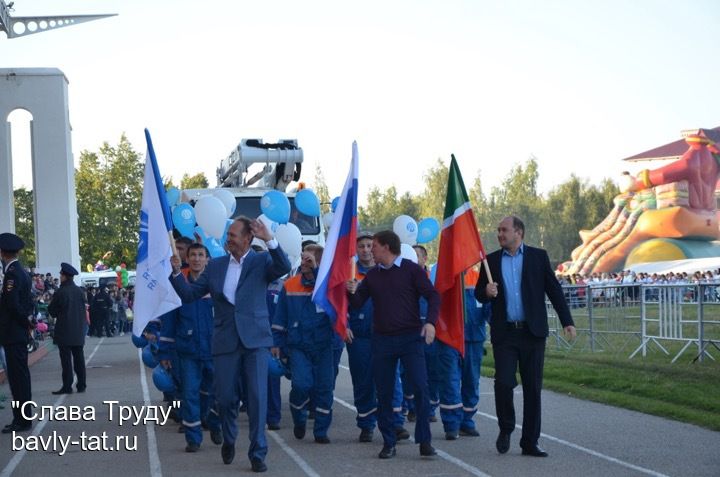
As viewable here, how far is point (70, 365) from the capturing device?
1862 cm

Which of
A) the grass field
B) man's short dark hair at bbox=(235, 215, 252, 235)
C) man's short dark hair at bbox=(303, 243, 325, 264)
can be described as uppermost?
man's short dark hair at bbox=(235, 215, 252, 235)

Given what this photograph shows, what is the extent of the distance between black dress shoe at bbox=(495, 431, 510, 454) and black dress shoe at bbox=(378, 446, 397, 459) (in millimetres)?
942

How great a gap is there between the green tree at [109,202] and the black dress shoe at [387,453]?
240ft

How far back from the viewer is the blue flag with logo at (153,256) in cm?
1048

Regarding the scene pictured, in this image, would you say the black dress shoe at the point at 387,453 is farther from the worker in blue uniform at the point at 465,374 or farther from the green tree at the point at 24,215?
the green tree at the point at 24,215

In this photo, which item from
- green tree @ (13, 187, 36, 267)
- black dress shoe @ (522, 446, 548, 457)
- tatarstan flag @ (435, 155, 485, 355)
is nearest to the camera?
black dress shoe @ (522, 446, 548, 457)

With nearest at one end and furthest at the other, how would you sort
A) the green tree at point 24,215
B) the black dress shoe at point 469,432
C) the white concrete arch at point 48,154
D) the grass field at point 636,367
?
the black dress shoe at point 469,432 → the grass field at point 636,367 → the white concrete arch at point 48,154 → the green tree at point 24,215

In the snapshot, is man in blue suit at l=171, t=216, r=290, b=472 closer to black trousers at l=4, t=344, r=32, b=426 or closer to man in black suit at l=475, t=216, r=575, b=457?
man in black suit at l=475, t=216, r=575, b=457

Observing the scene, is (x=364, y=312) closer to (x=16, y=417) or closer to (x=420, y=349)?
(x=420, y=349)

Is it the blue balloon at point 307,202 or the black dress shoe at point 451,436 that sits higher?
the blue balloon at point 307,202

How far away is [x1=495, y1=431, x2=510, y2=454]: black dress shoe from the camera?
10750 mm

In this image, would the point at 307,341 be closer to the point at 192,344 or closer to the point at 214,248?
the point at 192,344

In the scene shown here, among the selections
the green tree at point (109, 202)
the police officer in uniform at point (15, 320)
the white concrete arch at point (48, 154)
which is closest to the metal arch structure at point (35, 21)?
the white concrete arch at point (48, 154)

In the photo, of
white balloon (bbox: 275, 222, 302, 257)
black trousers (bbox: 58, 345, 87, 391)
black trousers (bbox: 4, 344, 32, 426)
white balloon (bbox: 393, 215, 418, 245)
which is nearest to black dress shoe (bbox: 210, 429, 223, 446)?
black trousers (bbox: 4, 344, 32, 426)
